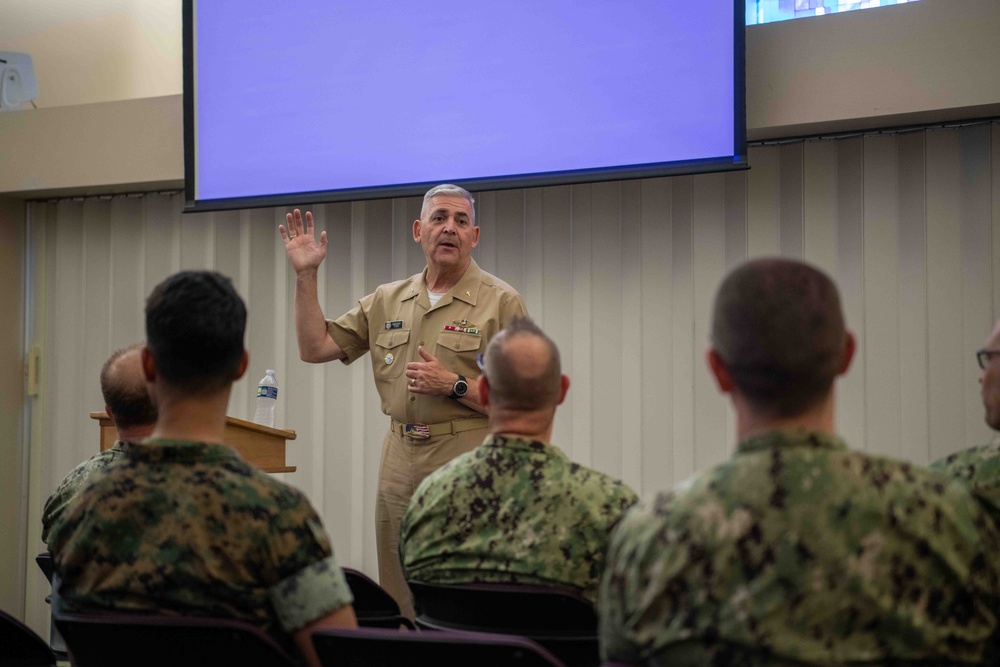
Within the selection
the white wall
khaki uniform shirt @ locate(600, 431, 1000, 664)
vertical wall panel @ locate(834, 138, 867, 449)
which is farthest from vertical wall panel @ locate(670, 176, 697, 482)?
khaki uniform shirt @ locate(600, 431, 1000, 664)

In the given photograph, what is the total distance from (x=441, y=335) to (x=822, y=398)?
254cm

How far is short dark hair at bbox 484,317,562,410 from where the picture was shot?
2227mm

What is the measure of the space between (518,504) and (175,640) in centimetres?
74

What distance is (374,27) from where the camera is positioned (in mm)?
4750

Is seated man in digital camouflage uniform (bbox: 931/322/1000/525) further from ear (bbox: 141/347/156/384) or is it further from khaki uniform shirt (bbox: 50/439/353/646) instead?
ear (bbox: 141/347/156/384)

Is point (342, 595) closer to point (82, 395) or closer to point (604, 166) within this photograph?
point (604, 166)

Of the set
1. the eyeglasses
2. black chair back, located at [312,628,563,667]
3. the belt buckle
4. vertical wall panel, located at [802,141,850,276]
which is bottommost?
black chair back, located at [312,628,563,667]

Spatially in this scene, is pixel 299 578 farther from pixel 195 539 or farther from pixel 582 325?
pixel 582 325

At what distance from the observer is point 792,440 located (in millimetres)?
1322

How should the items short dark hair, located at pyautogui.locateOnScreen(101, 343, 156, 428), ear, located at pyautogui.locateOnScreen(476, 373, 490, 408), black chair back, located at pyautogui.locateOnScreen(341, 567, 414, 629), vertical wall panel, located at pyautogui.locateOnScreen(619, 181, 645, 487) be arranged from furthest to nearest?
vertical wall panel, located at pyautogui.locateOnScreen(619, 181, 645, 487) → short dark hair, located at pyautogui.locateOnScreen(101, 343, 156, 428) → black chair back, located at pyautogui.locateOnScreen(341, 567, 414, 629) → ear, located at pyautogui.locateOnScreen(476, 373, 490, 408)

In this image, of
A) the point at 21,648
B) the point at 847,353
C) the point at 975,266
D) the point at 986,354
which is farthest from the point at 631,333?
the point at 847,353

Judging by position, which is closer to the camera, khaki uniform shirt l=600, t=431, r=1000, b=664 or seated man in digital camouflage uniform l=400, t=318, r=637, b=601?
khaki uniform shirt l=600, t=431, r=1000, b=664

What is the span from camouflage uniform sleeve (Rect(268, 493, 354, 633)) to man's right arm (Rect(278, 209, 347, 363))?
2.32 m

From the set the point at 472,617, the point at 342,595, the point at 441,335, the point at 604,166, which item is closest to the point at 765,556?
the point at 342,595
